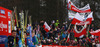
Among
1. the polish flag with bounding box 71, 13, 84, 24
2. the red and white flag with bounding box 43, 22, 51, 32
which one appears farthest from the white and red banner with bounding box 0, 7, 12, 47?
the red and white flag with bounding box 43, 22, 51, 32

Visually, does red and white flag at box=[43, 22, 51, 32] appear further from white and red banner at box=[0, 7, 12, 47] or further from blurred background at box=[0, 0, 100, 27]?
blurred background at box=[0, 0, 100, 27]

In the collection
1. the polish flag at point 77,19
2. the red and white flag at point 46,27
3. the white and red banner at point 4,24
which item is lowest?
the red and white flag at point 46,27

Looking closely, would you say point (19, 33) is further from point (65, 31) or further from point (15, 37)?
point (65, 31)

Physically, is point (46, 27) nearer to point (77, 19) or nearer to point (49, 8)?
point (77, 19)

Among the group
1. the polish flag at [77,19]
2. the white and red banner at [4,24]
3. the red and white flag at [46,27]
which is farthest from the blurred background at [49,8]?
the white and red banner at [4,24]

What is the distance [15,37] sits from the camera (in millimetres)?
8172

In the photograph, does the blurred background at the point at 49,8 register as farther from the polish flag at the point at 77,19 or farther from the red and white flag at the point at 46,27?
the polish flag at the point at 77,19

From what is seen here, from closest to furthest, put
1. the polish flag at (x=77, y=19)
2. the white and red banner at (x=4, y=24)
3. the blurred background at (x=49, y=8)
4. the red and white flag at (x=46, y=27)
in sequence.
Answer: the white and red banner at (x=4, y=24) → the polish flag at (x=77, y=19) → the red and white flag at (x=46, y=27) → the blurred background at (x=49, y=8)

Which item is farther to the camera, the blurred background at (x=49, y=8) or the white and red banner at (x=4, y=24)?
the blurred background at (x=49, y=8)

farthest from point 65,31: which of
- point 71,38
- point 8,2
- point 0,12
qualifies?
point 8,2

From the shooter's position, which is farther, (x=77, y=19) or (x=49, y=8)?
(x=49, y=8)

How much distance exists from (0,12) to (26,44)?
5.72 ft

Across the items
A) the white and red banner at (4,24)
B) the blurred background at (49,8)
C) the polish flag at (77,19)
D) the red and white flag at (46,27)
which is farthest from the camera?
the blurred background at (49,8)

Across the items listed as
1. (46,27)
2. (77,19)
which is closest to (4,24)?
(77,19)
